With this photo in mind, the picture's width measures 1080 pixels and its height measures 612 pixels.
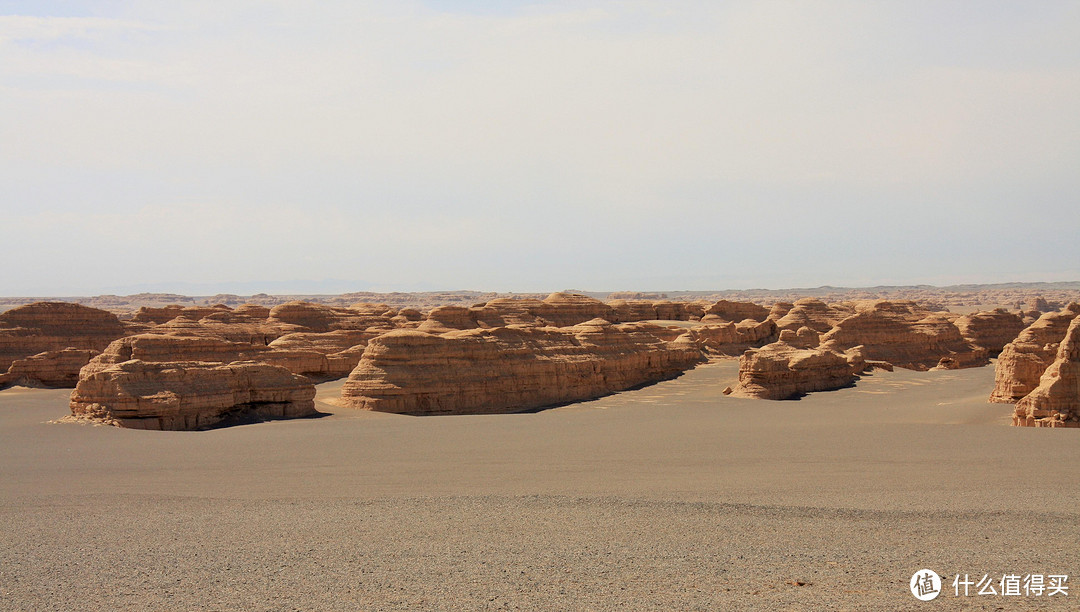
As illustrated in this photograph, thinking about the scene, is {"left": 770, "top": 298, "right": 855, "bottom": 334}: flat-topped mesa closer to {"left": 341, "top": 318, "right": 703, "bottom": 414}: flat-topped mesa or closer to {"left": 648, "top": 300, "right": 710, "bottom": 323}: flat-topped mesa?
{"left": 648, "top": 300, "right": 710, "bottom": 323}: flat-topped mesa

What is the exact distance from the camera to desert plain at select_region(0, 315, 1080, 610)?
7.28 metres

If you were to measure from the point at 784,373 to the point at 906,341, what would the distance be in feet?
69.0

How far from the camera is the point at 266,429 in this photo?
2039cm

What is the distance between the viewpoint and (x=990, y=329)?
51.7 metres

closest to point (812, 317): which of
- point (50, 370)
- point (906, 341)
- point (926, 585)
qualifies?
point (906, 341)

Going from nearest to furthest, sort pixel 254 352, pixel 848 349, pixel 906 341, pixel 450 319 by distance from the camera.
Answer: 1. pixel 254 352
2. pixel 848 349
3. pixel 906 341
4. pixel 450 319

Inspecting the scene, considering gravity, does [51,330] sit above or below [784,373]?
above

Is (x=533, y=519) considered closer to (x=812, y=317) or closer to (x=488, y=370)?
(x=488, y=370)

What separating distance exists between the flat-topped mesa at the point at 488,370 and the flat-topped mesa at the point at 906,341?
1699 cm

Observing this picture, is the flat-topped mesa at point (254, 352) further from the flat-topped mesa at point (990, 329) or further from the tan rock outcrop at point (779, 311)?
the flat-topped mesa at point (990, 329)

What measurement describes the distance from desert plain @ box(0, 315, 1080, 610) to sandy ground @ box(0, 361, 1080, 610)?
0.13 feet

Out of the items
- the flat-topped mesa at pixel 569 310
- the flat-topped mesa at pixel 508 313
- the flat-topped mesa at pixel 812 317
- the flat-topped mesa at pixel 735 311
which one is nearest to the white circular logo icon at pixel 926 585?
the flat-topped mesa at pixel 508 313

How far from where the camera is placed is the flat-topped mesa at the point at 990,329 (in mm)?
50812

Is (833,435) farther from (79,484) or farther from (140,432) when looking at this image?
(140,432)
